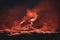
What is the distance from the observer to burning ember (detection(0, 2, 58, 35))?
111 inches

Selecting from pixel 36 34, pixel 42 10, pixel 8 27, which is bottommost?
pixel 36 34

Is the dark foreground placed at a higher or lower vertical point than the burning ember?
lower

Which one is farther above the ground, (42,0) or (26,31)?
(42,0)

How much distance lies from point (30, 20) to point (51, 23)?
1.14ft

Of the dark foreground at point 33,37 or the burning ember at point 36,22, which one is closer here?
the dark foreground at point 33,37

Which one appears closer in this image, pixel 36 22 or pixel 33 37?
pixel 33 37

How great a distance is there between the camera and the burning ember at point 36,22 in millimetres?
2812

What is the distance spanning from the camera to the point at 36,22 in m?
2.84

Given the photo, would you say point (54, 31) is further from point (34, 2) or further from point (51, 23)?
point (34, 2)

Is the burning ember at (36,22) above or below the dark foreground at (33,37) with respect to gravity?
above

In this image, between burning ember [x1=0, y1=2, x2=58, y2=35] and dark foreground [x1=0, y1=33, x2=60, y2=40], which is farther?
burning ember [x1=0, y1=2, x2=58, y2=35]

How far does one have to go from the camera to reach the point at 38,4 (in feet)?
9.39

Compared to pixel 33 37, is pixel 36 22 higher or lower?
higher

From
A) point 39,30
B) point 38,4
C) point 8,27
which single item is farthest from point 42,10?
point 8,27
